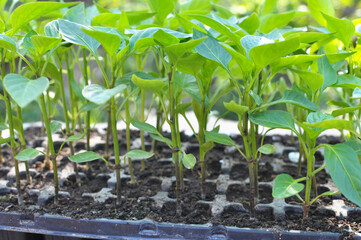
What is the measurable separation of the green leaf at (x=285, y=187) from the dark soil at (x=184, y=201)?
0.29ft

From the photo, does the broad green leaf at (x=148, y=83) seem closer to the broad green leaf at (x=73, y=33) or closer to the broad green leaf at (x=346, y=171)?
the broad green leaf at (x=73, y=33)

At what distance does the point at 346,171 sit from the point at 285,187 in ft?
0.29

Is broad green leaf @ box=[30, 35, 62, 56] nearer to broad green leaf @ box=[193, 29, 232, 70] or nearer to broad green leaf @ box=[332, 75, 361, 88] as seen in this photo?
broad green leaf @ box=[193, 29, 232, 70]

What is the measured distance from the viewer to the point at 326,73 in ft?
2.00

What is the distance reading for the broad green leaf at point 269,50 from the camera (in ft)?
1.59

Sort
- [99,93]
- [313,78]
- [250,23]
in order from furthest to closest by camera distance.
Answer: [250,23] → [313,78] → [99,93]

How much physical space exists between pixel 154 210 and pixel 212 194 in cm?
13

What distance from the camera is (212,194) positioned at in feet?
2.49

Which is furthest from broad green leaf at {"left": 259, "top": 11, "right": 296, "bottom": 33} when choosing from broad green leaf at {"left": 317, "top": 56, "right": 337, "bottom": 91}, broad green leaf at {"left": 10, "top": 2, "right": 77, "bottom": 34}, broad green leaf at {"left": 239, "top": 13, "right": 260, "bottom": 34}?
broad green leaf at {"left": 10, "top": 2, "right": 77, "bottom": 34}

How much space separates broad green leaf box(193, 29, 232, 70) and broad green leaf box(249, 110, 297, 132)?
9 cm

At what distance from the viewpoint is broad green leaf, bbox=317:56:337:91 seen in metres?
0.60

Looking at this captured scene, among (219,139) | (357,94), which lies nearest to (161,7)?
(219,139)

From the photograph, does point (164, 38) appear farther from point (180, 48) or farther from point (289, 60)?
point (289, 60)

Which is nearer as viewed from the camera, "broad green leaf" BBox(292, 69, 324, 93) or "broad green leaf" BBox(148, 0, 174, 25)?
"broad green leaf" BBox(292, 69, 324, 93)
